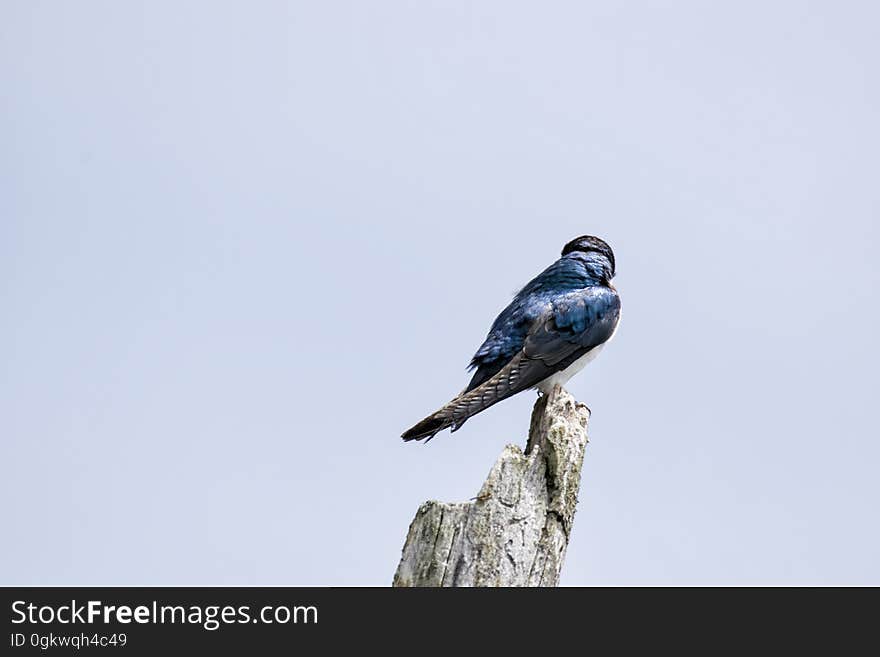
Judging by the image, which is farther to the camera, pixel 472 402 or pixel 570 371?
pixel 570 371

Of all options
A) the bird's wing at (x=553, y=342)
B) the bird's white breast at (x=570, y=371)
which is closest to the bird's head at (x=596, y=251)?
the bird's wing at (x=553, y=342)

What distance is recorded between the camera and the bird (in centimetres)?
1164

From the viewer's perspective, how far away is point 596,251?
13359 millimetres

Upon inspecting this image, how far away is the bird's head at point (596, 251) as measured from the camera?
43.1 ft

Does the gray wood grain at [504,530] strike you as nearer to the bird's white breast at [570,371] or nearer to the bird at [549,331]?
the bird at [549,331]

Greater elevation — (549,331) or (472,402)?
(549,331)

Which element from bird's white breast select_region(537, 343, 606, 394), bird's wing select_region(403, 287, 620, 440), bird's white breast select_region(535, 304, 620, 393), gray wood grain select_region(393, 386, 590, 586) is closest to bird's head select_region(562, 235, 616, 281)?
bird's wing select_region(403, 287, 620, 440)

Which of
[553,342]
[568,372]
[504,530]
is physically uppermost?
[553,342]

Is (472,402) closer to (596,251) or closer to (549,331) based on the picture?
(549,331)

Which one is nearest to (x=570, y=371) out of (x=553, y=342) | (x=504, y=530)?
(x=553, y=342)

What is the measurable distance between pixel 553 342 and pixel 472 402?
60.8 inches

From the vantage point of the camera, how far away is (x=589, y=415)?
9586 mm

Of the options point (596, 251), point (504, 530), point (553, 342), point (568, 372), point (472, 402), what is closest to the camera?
point (504, 530)

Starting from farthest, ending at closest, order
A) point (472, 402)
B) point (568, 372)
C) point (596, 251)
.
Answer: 1. point (596, 251)
2. point (568, 372)
3. point (472, 402)
